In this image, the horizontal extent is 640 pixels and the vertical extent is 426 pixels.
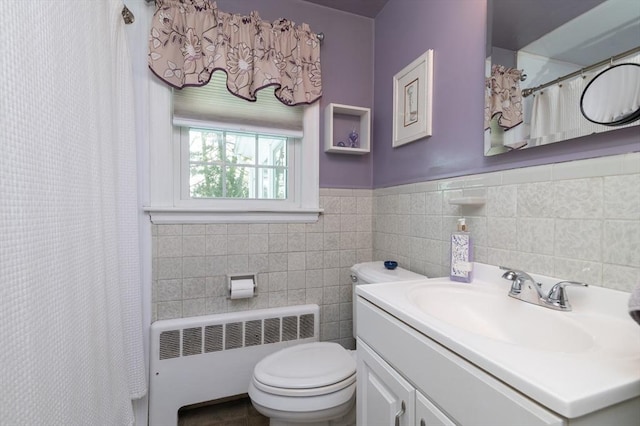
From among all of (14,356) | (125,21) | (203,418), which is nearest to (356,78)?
(125,21)

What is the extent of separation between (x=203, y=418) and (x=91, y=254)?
1115mm

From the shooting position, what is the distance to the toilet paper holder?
1.47 metres

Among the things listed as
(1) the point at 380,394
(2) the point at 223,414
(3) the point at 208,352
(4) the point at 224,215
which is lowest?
(2) the point at 223,414

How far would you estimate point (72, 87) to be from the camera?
0.83 metres

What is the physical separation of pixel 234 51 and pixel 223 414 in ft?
6.32

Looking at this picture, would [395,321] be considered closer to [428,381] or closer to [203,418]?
[428,381]

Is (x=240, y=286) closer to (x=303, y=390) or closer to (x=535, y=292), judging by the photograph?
(x=303, y=390)

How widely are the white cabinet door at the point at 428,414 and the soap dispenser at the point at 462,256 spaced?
488mm

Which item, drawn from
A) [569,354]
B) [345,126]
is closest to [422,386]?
[569,354]

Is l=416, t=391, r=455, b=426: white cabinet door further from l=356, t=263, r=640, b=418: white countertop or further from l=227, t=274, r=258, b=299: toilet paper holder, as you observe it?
l=227, t=274, r=258, b=299: toilet paper holder

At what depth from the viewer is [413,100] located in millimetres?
1408

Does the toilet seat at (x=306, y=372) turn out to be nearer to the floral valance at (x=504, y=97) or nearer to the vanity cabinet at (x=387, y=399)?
the vanity cabinet at (x=387, y=399)

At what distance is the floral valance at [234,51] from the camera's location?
1361 mm

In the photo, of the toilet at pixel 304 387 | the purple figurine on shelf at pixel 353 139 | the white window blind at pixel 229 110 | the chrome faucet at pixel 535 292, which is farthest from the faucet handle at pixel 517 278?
the white window blind at pixel 229 110
